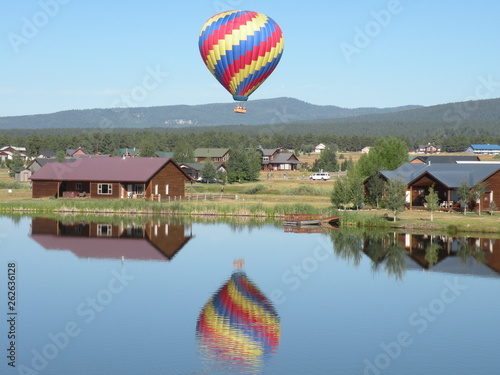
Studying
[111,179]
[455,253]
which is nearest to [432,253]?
[455,253]

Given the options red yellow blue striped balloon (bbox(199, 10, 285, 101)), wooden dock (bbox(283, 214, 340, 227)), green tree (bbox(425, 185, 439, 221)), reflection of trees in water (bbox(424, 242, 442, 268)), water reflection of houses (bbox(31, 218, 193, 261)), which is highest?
red yellow blue striped balloon (bbox(199, 10, 285, 101))

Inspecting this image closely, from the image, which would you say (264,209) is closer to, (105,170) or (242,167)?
(105,170)

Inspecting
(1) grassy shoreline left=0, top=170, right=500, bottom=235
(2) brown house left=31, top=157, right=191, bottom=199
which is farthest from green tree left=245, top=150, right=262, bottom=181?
(2) brown house left=31, top=157, right=191, bottom=199

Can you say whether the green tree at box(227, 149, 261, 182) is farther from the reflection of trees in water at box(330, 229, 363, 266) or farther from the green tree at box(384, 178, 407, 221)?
the reflection of trees in water at box(330, 229, 363, 266)

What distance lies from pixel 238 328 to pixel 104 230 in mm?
28760

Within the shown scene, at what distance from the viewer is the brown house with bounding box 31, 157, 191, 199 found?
241 ft

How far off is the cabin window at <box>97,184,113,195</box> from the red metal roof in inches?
29.7


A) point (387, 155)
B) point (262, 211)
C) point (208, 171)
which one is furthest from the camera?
point (208, 171)

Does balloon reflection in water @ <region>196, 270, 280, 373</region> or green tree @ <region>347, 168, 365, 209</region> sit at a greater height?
green tree @ <region>347, 168, 365, 209</region>

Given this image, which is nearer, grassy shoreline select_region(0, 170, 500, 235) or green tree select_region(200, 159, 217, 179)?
grassy shoreline select_region(0, 170, 500, 235)

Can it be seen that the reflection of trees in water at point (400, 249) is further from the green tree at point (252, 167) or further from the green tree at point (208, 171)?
the green tree at point (252, 167)

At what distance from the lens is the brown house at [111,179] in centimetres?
7338

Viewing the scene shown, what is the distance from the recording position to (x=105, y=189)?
243 feet

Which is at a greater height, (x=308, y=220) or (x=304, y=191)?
(x=304, y=191)
